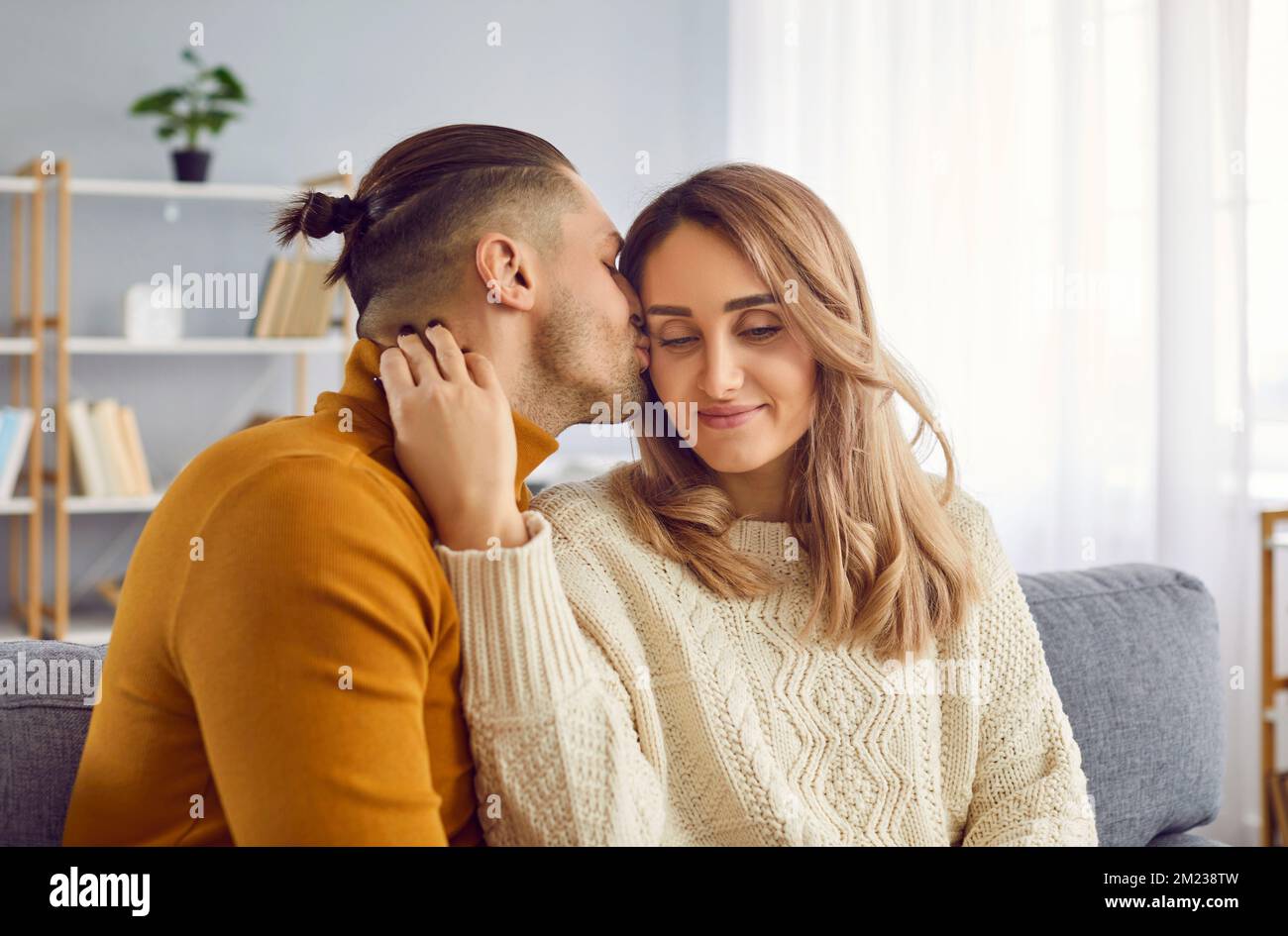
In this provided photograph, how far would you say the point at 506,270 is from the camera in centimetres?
120

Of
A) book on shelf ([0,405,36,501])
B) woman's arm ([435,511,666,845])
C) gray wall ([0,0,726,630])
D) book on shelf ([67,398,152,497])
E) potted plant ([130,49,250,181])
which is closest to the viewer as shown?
woman's arm ([435,511,666,845])

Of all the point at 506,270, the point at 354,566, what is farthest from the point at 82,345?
the point at 354,566

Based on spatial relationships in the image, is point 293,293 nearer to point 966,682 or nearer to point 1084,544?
point 1084,544

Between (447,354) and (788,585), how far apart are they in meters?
0.46

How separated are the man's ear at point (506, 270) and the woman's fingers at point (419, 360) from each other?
0.27 feet

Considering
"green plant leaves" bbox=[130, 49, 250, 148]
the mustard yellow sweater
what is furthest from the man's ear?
"green plant leaves" bbox=[130, 49, 250, 148]

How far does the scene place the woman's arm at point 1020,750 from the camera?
4.20 ft

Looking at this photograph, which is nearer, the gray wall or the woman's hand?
the woman's hand

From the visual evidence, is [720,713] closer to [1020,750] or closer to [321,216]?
[1020,750]

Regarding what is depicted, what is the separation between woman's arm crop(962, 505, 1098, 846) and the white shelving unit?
8.24ft

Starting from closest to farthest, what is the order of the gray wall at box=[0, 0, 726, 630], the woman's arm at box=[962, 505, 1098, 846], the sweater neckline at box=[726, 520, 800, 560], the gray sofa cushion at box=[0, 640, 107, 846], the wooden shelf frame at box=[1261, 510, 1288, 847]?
the gray sofa cushion at box=[0, 640, 107, 846] → the woman's arm at box=[962, 505, 1098, 846] → the sweater neckline at box=[726, 520, 800, 560] → the wooden shelf frame at box=[1261, 510, 1288, 847] → the gray wall at box=[0, 0, 726, 630]

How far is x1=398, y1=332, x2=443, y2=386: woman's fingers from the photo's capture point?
1.11 metres

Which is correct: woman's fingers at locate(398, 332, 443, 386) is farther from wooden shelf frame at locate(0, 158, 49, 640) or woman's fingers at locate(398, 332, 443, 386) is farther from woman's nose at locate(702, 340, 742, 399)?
wooden shelf frame at locate(0, 158, 49, 640)

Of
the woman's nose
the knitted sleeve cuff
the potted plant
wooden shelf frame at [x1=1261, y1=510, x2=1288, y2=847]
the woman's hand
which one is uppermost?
the potted plant
